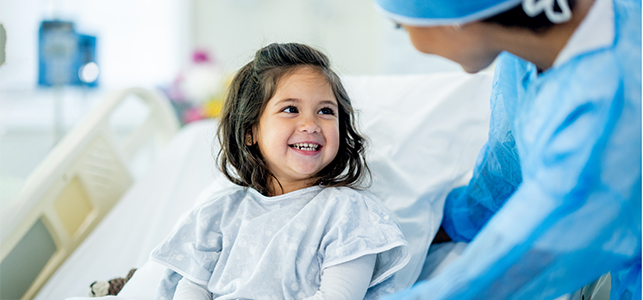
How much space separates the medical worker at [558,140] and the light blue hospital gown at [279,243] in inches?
12.1

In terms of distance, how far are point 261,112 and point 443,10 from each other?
60cm

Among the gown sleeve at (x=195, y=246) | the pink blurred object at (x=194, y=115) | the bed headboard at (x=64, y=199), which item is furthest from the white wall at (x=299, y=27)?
the gown sleeve at (x=195, y=246)

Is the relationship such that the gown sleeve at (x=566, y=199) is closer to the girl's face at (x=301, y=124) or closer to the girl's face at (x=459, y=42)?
the girl's face at (x=459, y=42)

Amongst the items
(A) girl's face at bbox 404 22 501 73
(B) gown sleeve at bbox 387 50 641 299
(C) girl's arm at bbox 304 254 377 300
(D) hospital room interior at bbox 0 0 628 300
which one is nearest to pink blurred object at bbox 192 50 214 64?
(D) hospital room interior at bbox 0 0 628 300

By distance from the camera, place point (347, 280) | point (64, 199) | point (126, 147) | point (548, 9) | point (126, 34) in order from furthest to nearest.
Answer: point (126, 34)
point (126, 147)
point (64, 199)
point (347, 280)
point (548, 9)

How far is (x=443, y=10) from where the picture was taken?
2.08 feet

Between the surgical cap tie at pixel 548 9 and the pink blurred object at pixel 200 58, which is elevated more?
the surgical cap tie at pixel 548 9

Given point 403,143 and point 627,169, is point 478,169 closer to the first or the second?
point 403,143

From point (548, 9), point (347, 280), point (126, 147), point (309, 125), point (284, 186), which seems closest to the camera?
point (548, 9)

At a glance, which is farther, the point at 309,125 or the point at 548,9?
the point at 309,125

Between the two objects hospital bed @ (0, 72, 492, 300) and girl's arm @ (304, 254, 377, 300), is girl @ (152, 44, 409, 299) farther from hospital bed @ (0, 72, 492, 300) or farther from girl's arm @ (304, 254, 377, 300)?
hospital bed @ (0, 72, 492, 300)

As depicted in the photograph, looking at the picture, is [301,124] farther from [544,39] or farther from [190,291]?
[544,39]

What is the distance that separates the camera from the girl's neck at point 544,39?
66 cm

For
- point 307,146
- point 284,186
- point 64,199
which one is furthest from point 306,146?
point 64,199
